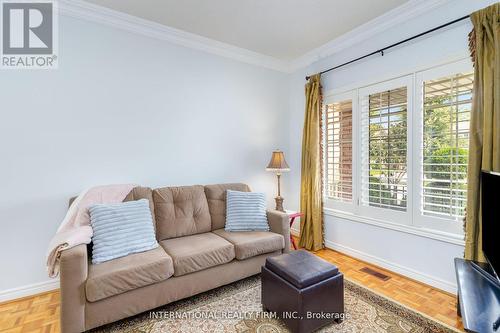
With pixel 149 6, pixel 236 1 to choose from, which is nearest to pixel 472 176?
pixel 236 1

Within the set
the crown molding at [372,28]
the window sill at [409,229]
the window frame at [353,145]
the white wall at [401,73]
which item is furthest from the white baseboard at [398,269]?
the crown molding at [372,28]

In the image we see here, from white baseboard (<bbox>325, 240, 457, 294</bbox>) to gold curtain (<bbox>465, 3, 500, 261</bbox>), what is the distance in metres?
0.48

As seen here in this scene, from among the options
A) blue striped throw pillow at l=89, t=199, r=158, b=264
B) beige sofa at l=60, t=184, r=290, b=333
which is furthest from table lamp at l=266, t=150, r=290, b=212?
blue striped throw pillow at l=89, t=199, r=158, b=264

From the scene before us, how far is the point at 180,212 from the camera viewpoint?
2.63m

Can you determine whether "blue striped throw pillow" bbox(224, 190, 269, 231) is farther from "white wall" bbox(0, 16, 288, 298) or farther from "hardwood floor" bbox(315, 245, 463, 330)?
"hardwood floor" bbox(315, 245, 463, 330)

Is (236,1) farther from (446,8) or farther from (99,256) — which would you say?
(99,256)

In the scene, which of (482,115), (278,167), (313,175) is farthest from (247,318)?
(482,115)

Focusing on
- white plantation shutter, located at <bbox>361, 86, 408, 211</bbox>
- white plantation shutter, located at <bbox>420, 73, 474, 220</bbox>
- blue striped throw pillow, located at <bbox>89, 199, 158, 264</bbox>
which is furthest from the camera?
white plantation shutter, located at <bbox>361, 86, 408, 211</bbox>

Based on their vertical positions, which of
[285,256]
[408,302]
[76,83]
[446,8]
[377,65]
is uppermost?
[446,8]

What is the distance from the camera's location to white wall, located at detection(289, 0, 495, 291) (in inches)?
87.8

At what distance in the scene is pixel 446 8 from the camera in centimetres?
225

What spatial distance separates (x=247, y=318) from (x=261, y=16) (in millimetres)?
2901

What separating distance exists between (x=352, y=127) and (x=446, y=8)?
1370 millimetres

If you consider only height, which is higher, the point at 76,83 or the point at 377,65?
the point at 377,65
